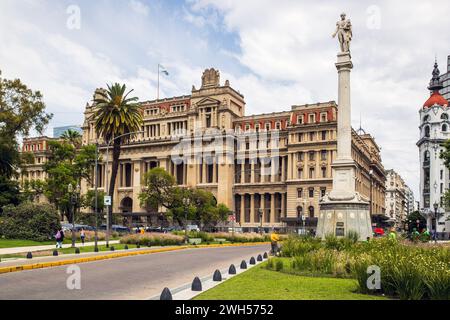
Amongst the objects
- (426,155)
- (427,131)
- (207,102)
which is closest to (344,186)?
(207,102)

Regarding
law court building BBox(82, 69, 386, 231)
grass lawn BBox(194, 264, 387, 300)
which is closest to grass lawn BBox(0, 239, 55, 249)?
grass lawn BBox(194, 264, 387, 300)

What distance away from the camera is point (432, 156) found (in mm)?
105938

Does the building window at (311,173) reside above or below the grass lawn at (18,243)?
above

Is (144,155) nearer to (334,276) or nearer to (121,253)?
(121,253)

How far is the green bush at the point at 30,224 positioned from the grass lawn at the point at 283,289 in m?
29.8

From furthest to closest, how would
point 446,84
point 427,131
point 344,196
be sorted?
point 446,84 < point 427,131 < point 344,196

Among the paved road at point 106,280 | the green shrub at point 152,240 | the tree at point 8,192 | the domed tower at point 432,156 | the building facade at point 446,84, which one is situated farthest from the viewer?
the building facade at point 446,84

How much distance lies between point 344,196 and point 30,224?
26.8 m

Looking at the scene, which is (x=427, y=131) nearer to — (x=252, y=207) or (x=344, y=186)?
(x=252, y=207)

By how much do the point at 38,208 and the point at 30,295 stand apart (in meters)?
31.7

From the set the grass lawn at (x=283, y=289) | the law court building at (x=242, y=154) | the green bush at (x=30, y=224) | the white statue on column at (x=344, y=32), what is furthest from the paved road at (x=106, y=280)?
the law court building at (x=242, y=154)

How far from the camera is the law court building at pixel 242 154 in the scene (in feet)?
292

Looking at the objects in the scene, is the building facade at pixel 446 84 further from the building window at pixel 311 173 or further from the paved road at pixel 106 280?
the paved road at pixel 106 280
